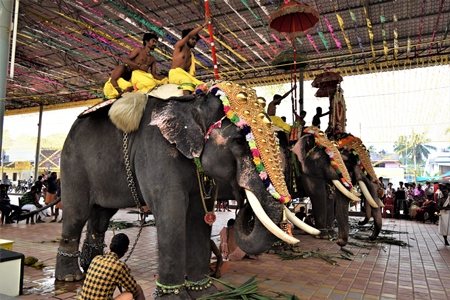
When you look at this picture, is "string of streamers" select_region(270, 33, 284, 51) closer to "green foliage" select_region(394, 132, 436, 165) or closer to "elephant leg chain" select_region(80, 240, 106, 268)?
"elephant leg chain" select_region(80, 240, 106, 268)

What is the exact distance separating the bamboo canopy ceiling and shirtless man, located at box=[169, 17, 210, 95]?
170 inches

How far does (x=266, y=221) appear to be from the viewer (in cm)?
238

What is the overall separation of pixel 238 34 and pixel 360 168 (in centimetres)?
629

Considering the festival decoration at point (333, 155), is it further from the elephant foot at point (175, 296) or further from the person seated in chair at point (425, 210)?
the person seated in chair at point (425, 210)

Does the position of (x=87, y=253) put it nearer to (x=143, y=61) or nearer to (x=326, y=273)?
(x=143, y=61)

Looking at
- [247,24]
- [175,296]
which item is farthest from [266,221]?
[247,24]

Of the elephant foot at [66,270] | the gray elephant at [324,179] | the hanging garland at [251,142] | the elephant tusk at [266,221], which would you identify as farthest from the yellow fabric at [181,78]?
the gray elephant at [324,179]

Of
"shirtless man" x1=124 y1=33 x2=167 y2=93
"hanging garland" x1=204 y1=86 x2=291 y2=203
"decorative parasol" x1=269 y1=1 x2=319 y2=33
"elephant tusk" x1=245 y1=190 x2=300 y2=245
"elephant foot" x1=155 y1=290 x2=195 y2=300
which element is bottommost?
"elephant foot" x1=155 y1=290 x2=195 y2=300

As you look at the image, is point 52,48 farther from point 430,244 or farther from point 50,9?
point 430,244

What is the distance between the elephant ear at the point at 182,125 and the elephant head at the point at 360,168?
4.58 meters

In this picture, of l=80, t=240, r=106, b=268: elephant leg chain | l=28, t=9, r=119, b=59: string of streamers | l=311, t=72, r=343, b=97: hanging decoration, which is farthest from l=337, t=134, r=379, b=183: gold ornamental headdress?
l=28, t=9, r=119, b=59: string of streamers

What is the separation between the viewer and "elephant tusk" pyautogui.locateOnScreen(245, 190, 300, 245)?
7.61 ft

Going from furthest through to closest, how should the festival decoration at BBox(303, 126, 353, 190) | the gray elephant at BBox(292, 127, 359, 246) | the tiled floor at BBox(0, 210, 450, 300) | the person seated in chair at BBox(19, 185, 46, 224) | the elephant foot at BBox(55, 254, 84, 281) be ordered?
the person seated in chair at BBox(19, 185, 46, 224) < the festival decoration at BBox(303, 126, 353, 190) < the gray elephant at BBox(292, 127, 359, 246) < the elephant foot at BBox(55, 254, 84, 281) < the tiled floor at BBox(0, 210, 450, 300)

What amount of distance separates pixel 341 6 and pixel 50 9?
26.5ft
